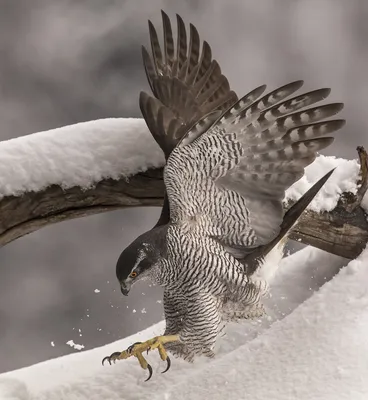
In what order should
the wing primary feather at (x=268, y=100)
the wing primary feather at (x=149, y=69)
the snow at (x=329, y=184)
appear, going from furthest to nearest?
the snow at (x=329, y=184), the wing primary feather at (x=149, y=69), the wing primary feather at (x=268, y=100)

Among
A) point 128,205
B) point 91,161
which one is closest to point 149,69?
point 91,161

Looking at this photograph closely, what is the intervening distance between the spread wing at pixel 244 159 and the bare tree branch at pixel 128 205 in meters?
0.36

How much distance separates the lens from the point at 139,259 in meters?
1.45

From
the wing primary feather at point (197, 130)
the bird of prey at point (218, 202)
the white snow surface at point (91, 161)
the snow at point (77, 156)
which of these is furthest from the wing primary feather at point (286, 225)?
the snow at point (77, 156)

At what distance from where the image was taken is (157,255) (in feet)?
4.85

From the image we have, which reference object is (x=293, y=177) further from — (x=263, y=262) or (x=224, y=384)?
(x=224, y=384)

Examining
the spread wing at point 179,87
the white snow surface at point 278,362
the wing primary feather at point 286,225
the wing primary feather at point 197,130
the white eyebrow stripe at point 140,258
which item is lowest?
the white snow surface at point 278,362

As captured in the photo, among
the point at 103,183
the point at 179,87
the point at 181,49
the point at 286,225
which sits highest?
the point at 181,49

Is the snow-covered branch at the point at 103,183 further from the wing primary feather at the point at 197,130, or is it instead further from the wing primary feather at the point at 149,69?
the wing primary feather at the point at 197,130

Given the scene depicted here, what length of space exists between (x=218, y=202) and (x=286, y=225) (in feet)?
0.66

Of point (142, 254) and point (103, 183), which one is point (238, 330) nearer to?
point (103, 183)

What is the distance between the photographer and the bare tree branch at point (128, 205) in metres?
1.78

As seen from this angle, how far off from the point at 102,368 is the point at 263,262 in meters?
0.79

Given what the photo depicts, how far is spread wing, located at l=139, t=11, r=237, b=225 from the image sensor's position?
5.15ft
